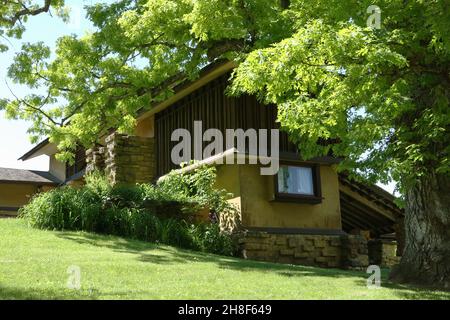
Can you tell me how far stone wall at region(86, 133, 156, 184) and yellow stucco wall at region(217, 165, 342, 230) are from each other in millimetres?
4332

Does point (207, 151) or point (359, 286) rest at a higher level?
point (207, 151)

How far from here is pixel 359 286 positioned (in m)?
8.27

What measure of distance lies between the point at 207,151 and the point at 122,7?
5.17m

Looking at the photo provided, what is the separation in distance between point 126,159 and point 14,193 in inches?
529

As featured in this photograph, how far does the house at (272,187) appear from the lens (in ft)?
48.1

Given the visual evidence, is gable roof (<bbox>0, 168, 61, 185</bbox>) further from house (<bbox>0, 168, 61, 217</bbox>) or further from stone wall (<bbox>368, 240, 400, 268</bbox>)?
stone wall (<bbox>368, 240, 400, 268</bbox>)

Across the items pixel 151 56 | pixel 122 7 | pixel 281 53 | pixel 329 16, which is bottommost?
pixel 281 53

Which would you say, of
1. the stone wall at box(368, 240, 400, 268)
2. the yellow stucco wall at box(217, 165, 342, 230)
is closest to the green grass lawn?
the yellow stucco wall at box(217, 165, 342, 230)

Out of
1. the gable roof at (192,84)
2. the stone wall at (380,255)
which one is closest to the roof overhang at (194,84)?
the gable roof at (192,84)

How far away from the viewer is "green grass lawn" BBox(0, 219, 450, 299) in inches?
263

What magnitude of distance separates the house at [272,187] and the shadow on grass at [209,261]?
2.78 meters
